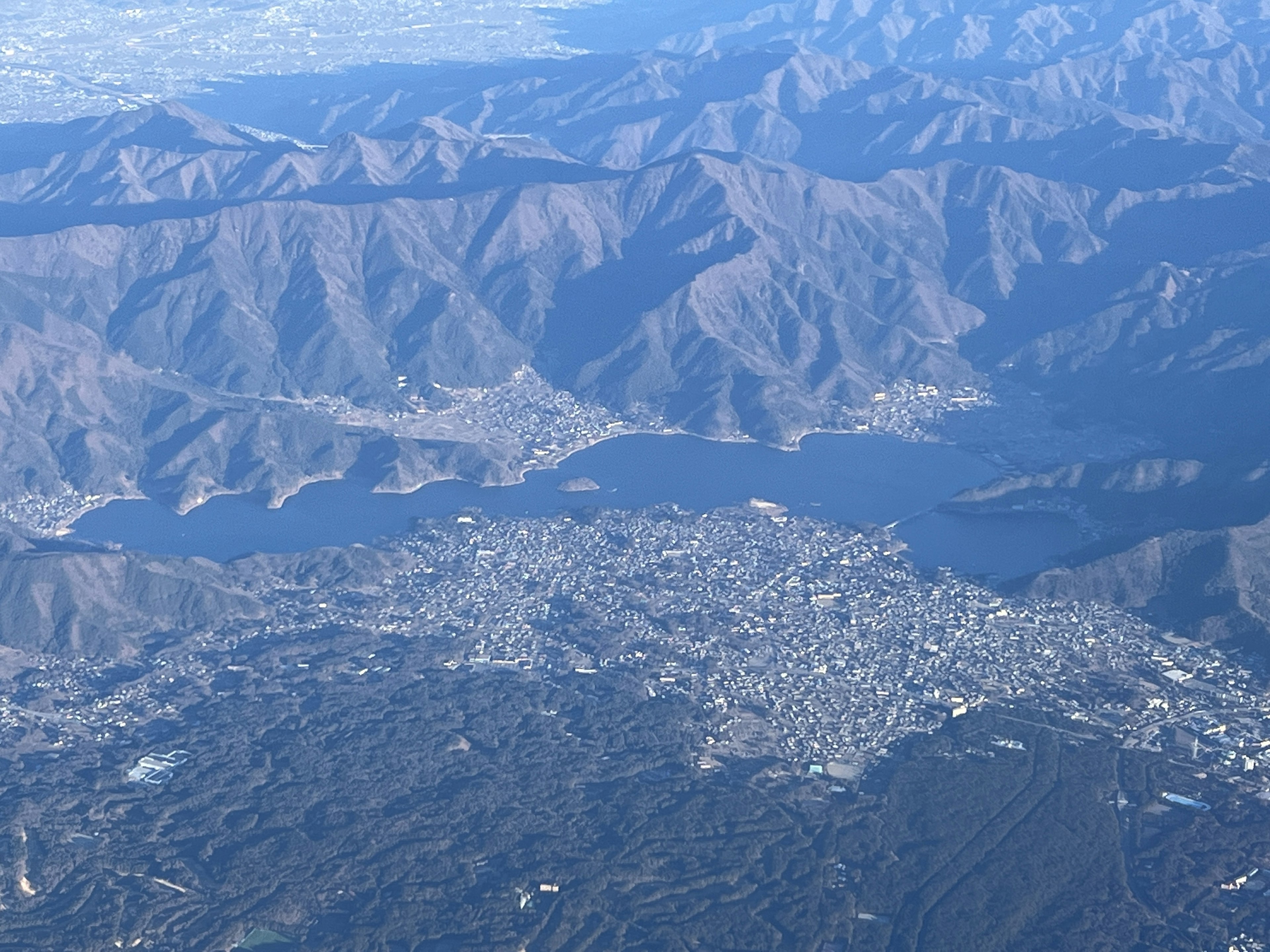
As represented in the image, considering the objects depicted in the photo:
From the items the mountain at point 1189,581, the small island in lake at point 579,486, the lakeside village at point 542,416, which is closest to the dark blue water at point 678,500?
the small island in lake at point 579,486

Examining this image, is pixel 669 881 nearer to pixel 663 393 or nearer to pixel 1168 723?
pixel 1168 723

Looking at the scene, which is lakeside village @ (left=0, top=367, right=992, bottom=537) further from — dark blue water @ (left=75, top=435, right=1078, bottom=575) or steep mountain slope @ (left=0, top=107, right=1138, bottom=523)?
dark blue water @ (left=75, top=435, right=1078, bottom=575)

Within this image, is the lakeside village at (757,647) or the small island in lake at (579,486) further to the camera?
the small island in lake at (579,486)

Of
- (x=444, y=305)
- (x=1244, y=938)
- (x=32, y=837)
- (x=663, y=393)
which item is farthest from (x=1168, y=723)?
(x=444, y=305)

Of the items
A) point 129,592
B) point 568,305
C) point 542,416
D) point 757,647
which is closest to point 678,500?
point 542,416

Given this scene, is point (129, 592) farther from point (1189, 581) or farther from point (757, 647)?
point (1189, 581)

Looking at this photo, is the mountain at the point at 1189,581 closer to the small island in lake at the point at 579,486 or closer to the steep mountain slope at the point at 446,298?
the small island in lake at the point at 579,486
